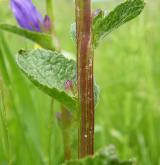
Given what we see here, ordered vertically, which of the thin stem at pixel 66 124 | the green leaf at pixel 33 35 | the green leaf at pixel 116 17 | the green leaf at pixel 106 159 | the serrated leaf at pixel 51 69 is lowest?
the green leaf at pixel 106 159

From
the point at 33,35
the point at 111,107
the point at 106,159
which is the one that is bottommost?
the point at 106,159

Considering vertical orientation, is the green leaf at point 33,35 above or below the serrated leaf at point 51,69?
above

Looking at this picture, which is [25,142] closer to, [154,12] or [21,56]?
[21,56]

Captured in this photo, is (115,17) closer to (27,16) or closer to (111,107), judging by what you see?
(27,16)

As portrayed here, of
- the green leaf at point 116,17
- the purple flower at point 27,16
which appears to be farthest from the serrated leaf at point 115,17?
the purple flower at point 27,16

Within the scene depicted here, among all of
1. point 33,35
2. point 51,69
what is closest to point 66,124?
point 33,35

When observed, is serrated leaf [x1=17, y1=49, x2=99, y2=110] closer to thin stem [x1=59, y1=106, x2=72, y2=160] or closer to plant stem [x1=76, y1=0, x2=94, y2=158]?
plant stem [x1=76, y1=0, x2=94, y2=158]

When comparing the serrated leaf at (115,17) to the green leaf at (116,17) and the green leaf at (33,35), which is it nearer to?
the green leaf at (116,17)

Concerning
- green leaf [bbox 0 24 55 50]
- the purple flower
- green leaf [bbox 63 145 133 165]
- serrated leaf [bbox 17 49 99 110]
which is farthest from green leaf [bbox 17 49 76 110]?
the purple flower

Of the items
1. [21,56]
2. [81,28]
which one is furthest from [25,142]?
[81,28]
